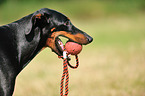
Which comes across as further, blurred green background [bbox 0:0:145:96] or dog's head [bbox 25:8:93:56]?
blurred green background [bbox 0:0:145:96]

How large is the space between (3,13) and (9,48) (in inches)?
840

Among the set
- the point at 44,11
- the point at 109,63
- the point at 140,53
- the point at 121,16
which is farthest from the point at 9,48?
the point at 121,16

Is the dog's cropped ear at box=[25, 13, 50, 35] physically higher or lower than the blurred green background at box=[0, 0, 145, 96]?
higher

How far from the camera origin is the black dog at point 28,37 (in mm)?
3193

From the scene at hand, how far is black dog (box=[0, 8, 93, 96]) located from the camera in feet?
10.5

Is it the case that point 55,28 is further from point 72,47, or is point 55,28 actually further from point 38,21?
point 72,47

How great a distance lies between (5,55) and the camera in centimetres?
318

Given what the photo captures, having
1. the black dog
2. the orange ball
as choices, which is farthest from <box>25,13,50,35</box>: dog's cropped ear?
the orange ball

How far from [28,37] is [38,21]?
24 cm

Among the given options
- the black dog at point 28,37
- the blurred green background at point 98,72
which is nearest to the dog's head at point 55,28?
the black dog at point 28,37

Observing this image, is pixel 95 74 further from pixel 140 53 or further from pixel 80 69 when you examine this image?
pixel 140 53

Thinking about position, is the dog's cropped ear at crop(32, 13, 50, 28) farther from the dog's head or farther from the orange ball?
the orange ball

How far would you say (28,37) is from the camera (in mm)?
3498

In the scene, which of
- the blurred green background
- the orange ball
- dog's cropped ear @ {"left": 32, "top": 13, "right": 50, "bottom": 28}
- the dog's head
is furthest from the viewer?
the blurred green background
